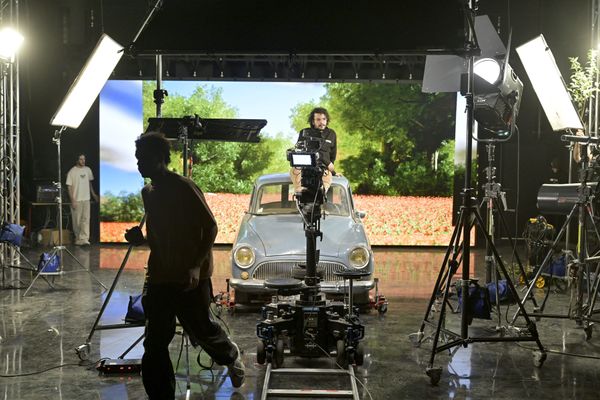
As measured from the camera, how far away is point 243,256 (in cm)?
702

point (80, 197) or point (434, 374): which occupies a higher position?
point (80, 197)

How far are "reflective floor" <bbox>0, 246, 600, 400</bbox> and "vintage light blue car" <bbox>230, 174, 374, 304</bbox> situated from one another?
382 mm

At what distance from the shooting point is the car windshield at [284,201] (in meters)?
8.00

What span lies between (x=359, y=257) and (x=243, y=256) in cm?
125

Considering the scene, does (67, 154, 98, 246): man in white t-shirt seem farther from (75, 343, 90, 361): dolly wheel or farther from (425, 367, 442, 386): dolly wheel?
(425, 367, 442, 386): dolly wheel

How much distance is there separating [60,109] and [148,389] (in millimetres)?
2895

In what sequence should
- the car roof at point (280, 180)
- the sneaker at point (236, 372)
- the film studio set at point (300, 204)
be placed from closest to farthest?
the sneaker at point (236, 372) < the film studio set at point (300, 204) < the car roof at point (280, 180)

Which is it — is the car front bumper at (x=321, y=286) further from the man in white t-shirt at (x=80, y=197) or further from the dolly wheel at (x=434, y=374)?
the man in white t-shirt at (x=80, y=197)

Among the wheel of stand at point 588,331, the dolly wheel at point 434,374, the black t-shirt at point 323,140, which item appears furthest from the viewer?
the wheel of stand at point 588,331

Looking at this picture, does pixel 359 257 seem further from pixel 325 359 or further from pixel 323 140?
pixel 325 359

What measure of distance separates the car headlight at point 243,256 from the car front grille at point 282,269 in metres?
0.12

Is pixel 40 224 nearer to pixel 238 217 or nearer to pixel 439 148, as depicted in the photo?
pixel 238 217

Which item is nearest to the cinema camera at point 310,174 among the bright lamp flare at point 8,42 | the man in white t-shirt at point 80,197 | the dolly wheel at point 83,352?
the dolly wheel at point 83,352

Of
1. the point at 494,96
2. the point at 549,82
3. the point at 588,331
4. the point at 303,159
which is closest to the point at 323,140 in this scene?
the point at 303,159
